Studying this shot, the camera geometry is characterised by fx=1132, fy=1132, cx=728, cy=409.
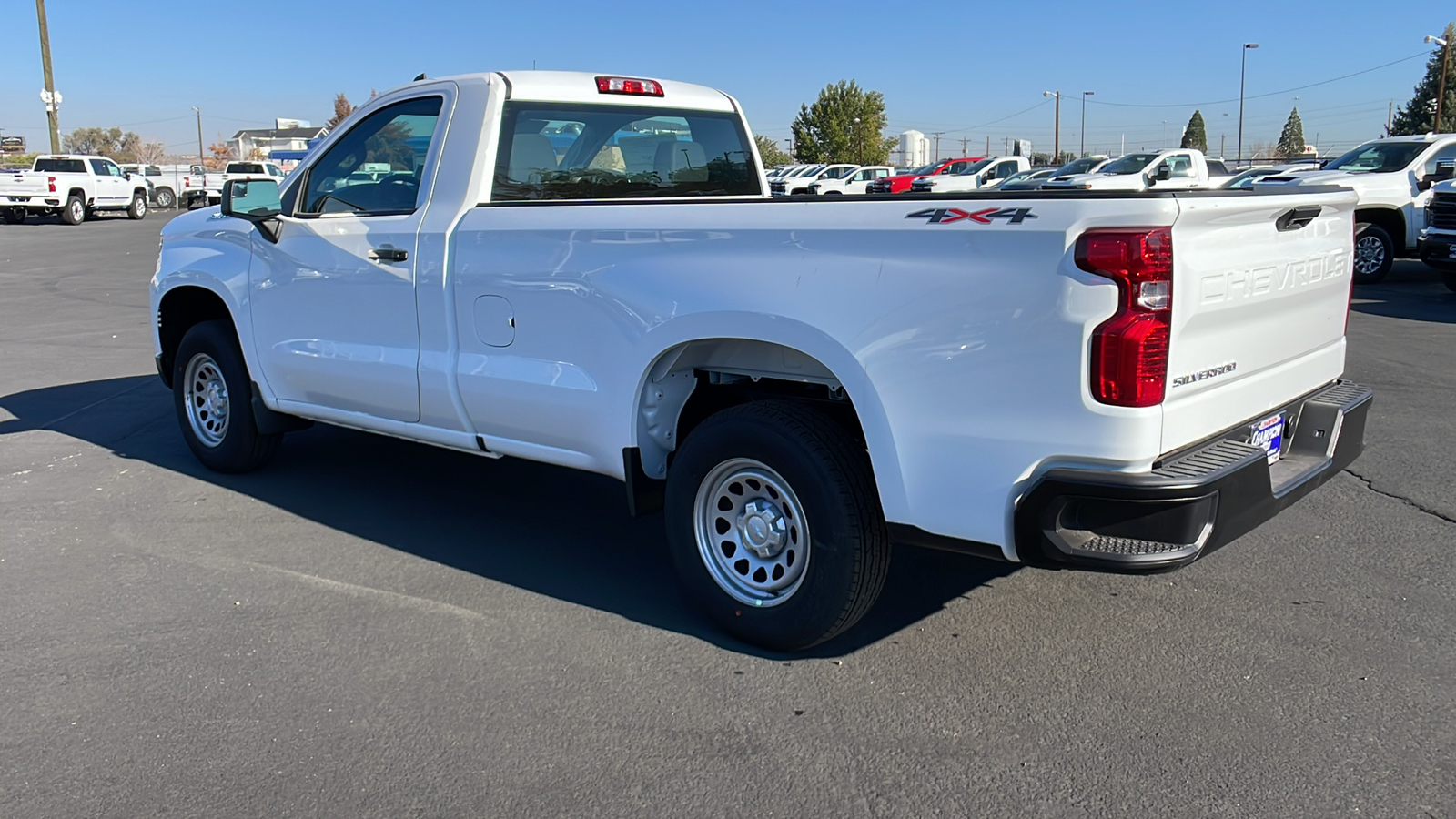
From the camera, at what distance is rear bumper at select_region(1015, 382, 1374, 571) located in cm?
304

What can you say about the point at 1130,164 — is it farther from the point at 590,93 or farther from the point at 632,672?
the point at 632,672

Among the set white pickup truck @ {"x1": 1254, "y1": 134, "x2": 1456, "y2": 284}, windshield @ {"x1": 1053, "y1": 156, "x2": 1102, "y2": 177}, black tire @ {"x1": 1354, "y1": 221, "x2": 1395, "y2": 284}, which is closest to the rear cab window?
white pickup truck @ {"x1": 1254, "y1": 134, "x2": 1456, "y2": 284}

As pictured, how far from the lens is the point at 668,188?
5.36 metres

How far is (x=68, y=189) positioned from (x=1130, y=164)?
29.0 metres

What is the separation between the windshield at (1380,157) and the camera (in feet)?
49.6

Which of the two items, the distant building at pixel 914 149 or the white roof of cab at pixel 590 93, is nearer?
the white roof of cab at pixel 590 93

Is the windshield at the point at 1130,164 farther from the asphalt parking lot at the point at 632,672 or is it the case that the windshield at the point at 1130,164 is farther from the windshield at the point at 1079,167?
the asphalt parking lot at the point at 632,672

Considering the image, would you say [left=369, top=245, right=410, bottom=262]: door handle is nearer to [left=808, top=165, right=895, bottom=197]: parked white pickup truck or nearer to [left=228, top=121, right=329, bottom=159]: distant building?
[left=808, top=165, right=895, bottom=197]: parked white pickup truck

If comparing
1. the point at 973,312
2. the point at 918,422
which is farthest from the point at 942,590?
the point at 973,312

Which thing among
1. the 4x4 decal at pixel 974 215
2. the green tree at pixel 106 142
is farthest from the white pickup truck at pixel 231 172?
the green tree at pixel 106 142

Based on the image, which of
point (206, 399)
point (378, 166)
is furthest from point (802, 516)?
point (206, 399)

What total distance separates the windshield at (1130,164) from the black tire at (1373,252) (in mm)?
12944

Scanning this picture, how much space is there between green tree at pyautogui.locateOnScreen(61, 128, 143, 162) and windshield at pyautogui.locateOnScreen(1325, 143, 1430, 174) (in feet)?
389

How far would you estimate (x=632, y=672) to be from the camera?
3.76m
